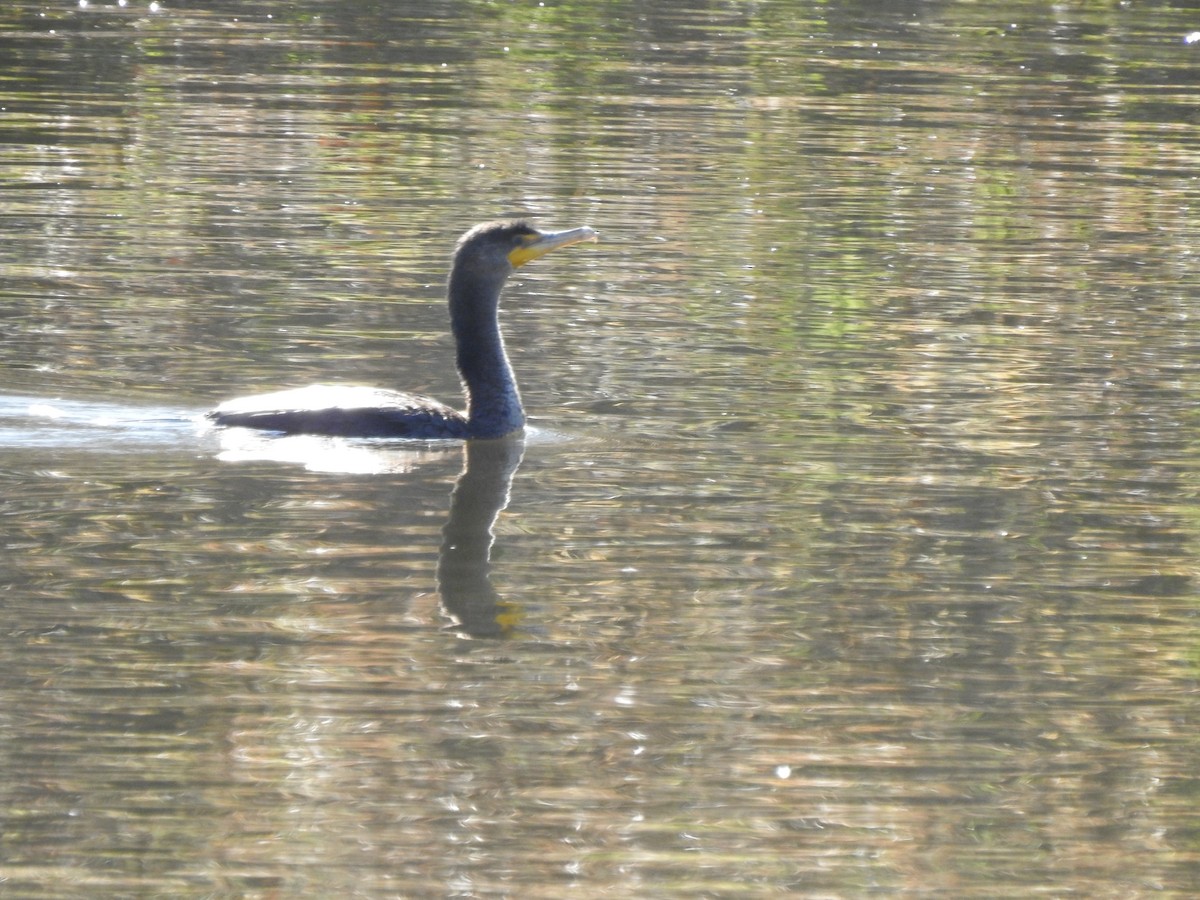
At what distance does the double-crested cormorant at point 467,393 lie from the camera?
35.0 feet

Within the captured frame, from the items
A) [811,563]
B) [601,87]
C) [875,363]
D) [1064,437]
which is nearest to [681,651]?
[811,563]

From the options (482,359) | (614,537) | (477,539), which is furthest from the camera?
(482,359)

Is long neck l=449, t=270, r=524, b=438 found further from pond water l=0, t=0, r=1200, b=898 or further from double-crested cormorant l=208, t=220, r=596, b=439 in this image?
pond water l=0, t=0, r=1200, b=898

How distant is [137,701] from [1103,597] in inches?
138

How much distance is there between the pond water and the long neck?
0.24 metres

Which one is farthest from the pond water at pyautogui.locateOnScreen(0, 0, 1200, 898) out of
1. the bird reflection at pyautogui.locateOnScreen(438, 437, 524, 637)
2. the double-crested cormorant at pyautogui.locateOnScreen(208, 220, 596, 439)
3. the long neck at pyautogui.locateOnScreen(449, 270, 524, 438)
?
the long neck at pyautogui.locateOnScreen(449, 270, 524, 438)

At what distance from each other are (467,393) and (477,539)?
78.6 inches

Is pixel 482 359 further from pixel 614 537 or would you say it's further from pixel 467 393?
pixel 614 537

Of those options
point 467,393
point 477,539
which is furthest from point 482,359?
point 477,539

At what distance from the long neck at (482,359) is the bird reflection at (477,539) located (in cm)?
10

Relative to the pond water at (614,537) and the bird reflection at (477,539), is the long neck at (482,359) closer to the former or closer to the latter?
the bird reflection at (477,539)

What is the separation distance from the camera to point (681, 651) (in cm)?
779

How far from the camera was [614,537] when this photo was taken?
9094 millimetres

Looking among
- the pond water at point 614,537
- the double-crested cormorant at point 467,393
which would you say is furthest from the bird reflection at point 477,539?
the double-crested cormorant at point 467,393
